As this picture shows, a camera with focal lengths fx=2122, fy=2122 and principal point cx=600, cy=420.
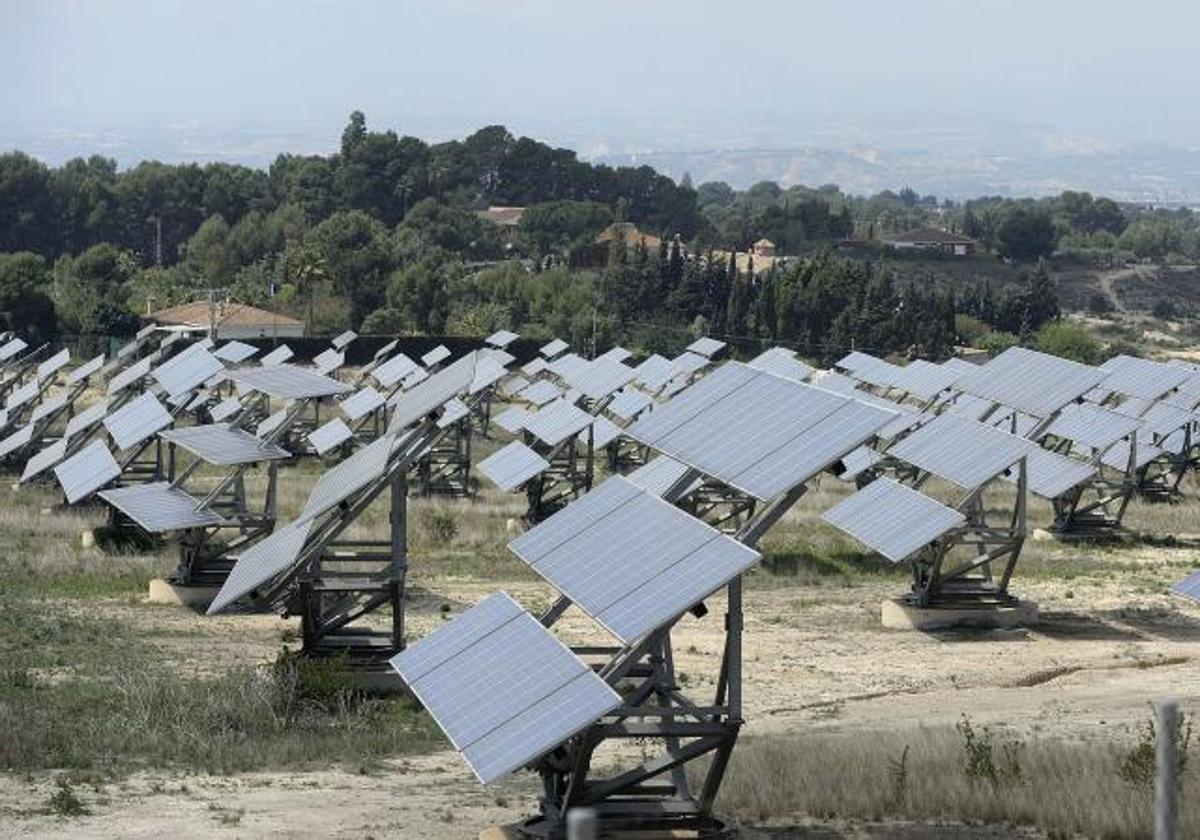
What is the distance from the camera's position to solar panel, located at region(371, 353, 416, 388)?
54.5 m

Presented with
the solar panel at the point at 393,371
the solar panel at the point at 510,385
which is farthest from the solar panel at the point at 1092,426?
the solar panel at the point at 510,385

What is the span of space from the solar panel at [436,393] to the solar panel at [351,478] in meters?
0.36

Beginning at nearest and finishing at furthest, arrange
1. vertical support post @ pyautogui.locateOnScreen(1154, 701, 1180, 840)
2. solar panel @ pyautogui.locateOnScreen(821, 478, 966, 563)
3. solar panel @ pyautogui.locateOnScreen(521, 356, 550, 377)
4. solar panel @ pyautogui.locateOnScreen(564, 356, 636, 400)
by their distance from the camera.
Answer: vertical support post @ pyautogui.locateOnScreen(1154, 701, 1180, 840)
solar panel @ pyautogui.locateOnScreen(821, 478, 966, 563)
solar panel @ pyautogui.locateOnScreen(564, 356, 636, 400)
solar panel @ pyautogui.locateOnScreen(521, 356, 550, 377)

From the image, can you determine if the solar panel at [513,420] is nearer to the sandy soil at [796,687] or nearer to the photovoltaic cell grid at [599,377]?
the photovoltaic cell grid at [599,377]

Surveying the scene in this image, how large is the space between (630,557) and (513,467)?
82.3 feet

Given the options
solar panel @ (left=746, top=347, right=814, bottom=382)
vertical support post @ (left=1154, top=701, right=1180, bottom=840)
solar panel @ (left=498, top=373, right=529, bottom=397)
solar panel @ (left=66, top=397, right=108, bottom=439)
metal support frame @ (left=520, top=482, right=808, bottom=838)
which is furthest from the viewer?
solar panel @ (left=498, top=373, right=529, bottom=397)

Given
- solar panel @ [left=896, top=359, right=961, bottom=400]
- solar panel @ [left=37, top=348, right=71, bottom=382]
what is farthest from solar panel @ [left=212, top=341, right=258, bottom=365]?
solar panel @ [left=896, top=359, right=961, bottom=400]

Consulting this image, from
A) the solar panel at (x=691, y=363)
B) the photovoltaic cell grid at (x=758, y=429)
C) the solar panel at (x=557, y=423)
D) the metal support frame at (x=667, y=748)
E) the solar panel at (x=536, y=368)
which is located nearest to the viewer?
the metal support frame at (x=667, y=748)

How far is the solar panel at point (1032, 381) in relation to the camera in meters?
33.9

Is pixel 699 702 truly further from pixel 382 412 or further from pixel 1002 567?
pixel 382 412

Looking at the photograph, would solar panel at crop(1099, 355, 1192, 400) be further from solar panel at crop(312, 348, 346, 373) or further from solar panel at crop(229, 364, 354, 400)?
solar panel at crop(312, 348, 346, 373)

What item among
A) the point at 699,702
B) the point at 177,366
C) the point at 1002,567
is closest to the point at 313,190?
the point at 177,366

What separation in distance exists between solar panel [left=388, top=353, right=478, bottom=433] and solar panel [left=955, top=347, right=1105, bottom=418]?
11062mm

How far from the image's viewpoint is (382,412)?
5369cm
